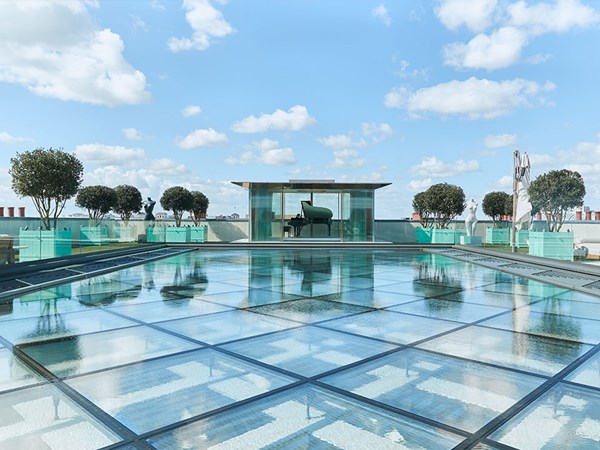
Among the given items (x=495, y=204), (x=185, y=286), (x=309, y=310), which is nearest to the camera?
(x=309, y=310)

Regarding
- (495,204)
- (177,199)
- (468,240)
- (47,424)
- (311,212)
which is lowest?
(47,424)

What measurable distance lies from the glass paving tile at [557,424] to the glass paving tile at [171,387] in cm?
170

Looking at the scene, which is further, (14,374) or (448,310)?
(448,310)

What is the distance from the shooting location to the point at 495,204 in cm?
3741

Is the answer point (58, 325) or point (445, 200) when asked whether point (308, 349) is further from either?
point (445, 200)

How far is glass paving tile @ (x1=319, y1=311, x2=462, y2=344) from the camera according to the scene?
5.06m

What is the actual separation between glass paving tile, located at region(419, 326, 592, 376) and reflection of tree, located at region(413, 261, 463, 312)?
1602 millimetres

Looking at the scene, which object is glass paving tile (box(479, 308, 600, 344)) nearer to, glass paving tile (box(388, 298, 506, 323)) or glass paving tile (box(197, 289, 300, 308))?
glass paving tile (box(388, 298, 506, 323))

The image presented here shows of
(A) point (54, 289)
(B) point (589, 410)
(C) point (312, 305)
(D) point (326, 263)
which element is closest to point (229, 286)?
(C) point (312, 305)

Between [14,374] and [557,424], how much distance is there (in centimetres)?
430

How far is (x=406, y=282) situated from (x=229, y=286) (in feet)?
12.8

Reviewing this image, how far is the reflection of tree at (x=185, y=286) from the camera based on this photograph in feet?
25.8

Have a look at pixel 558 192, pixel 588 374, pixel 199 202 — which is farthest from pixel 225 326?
pixel 199 202

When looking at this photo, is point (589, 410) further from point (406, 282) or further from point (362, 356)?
point (406, 282)
